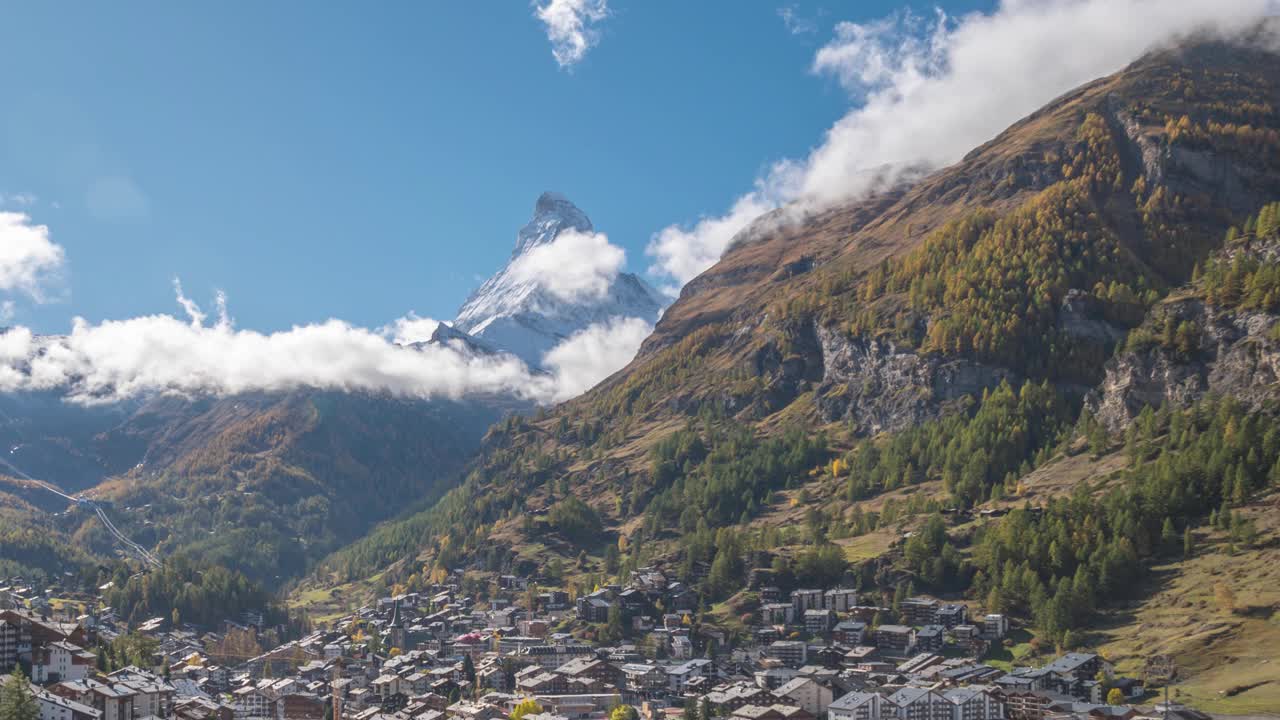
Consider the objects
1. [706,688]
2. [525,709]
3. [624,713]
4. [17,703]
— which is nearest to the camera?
[17,703]

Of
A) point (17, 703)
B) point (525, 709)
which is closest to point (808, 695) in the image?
point (525, 709)

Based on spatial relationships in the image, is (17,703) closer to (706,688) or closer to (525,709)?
(525,709)

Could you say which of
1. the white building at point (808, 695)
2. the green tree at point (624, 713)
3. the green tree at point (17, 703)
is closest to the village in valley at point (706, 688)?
the white building at point (808, 695)

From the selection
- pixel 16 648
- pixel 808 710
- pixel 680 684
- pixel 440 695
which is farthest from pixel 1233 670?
pixel 16 648

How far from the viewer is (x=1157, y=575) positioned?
187 m

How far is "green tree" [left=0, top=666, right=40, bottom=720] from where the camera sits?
118938 mm

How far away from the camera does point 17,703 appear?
393ft

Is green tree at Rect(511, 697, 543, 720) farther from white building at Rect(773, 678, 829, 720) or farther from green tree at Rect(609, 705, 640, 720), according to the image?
white building at Rect(773, 678, 829, 720)

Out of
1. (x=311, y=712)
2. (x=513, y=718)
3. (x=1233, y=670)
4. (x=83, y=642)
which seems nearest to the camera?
(x=1233, y=670)

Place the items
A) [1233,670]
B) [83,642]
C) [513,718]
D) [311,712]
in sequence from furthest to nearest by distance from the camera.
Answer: [311,712] < [83,642] < [513,718] < [1233,670]

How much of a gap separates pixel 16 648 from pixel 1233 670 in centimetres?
14125

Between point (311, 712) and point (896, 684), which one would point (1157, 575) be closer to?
point (896, 684)

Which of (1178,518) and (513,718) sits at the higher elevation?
(1178,518)

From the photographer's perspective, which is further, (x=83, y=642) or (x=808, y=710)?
(x=83, y=642)
